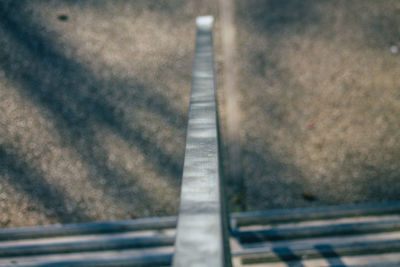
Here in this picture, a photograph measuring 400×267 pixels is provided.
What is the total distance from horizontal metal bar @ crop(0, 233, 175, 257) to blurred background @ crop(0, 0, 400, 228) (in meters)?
0.15

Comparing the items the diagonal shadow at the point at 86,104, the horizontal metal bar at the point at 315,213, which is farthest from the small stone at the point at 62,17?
the horizontal metal bar at the point at 315,213

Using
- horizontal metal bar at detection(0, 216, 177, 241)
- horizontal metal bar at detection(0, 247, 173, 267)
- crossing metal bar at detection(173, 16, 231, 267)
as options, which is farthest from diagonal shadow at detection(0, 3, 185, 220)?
crossing metal bar at detection(173, 16, 231, 267)

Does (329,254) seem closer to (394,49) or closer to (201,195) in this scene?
(201,195)

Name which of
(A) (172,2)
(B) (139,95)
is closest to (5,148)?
(B) (139,95)

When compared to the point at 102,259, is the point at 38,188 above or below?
above

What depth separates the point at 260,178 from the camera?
2.08 meters

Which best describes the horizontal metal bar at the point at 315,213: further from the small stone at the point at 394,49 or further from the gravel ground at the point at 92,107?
the small stone at the point at 394,49

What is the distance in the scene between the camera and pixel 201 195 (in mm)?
724

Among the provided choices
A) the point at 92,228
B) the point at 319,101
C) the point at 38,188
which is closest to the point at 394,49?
the point at 319,101

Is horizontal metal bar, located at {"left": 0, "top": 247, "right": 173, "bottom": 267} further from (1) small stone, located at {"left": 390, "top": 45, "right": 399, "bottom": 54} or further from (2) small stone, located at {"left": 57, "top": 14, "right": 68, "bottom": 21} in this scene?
(1) small stone, located at {"left": 390, "top": 45, "right": 399, "bottom": 54}

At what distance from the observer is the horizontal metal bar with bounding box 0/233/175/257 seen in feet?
6.31

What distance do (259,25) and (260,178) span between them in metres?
1.27

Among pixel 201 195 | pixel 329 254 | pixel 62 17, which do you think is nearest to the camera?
pixel 201 195

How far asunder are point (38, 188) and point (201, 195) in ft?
6.02
